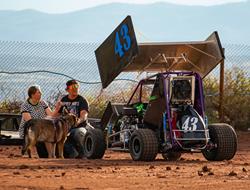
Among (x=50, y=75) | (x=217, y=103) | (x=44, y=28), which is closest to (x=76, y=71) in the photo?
(x=50, y=75)

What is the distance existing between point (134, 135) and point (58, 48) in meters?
8.19

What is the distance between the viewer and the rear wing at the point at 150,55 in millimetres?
16783

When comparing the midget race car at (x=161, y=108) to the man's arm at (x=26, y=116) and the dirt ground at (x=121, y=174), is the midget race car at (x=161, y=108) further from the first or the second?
the man's arm at (x=26, y=116)

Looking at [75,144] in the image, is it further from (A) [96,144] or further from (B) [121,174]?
(B) [121,174]

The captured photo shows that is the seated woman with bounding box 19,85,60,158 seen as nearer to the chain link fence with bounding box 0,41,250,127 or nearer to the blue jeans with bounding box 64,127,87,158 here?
the blue jeans with bounding box 64,127,87,158

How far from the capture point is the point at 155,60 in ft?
56.6

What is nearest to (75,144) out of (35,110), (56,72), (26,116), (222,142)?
(35,110)

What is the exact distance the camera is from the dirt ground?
39.4 ft

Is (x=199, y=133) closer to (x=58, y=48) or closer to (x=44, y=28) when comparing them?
(x=58, y=48)

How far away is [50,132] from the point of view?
17.1m

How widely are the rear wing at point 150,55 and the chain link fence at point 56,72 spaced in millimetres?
5481

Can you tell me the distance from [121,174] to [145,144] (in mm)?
2225

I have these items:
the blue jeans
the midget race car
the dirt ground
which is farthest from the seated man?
the dirt ground

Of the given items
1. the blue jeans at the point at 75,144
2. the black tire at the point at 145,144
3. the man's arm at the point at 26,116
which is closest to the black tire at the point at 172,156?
the black tire at the point at 145,144
